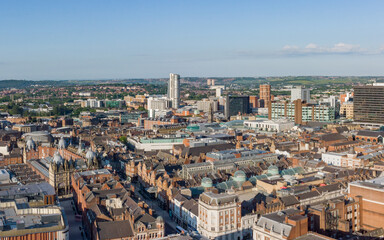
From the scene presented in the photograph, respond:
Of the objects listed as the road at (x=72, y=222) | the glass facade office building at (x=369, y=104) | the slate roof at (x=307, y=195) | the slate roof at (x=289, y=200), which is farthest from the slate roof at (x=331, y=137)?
the road at (x=72, y=222)

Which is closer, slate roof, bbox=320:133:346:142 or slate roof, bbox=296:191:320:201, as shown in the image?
slate roof, bbox=296:191:320:201

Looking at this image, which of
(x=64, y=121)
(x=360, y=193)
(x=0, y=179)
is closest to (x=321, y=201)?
(x=360, y=193)

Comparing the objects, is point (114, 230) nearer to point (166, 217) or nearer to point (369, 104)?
point (166, 217)

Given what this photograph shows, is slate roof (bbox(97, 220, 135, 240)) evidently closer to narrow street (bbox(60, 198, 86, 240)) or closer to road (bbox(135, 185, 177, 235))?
road (bbox(135, 185, 177, 235))

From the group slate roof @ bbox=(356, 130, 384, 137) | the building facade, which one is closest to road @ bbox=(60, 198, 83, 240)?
the building facade

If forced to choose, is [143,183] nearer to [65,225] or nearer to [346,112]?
[65,225]

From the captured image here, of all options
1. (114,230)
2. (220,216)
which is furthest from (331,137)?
(114,230)

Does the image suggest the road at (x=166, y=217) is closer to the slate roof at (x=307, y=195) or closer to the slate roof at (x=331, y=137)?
the slate roof at (x=307, y=195)

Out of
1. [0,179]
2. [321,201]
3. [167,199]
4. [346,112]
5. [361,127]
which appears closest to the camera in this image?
[321,201]
